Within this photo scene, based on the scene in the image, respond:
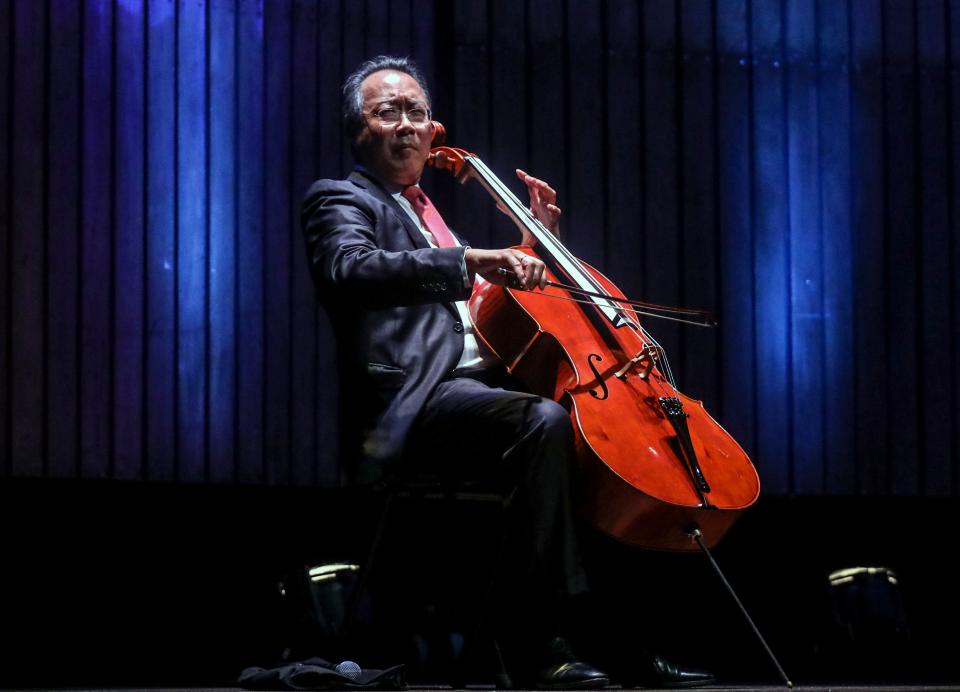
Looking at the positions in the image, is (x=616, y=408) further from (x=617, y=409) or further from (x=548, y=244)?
(x=548, y=244)

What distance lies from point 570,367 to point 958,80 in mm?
2180

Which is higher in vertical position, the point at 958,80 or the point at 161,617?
the point at 958,80

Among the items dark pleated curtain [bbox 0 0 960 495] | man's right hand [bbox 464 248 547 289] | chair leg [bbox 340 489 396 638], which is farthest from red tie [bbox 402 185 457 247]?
dark pleated curtain [bbox 0 0 960 495]

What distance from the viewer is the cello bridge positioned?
2.25m

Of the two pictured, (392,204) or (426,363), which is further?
(392,204)

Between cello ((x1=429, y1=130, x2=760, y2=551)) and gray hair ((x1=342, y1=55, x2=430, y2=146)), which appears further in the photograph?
gray hair ((x1=342, y1=55, x2=430, y2=146))

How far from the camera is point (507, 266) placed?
2100mm

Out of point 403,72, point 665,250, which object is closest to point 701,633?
point 665,250

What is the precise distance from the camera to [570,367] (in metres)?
2.22

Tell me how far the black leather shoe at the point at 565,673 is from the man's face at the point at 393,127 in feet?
3.31

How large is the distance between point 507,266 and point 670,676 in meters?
0.79

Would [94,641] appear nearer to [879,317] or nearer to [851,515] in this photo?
→ [851,515]

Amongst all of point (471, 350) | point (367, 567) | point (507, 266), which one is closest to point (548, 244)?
point (471, 350)

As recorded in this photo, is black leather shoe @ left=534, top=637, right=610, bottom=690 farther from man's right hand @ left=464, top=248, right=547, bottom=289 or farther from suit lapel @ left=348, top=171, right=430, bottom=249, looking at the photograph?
suit lapel @ left=348, top=171, right=430, bottom=249
